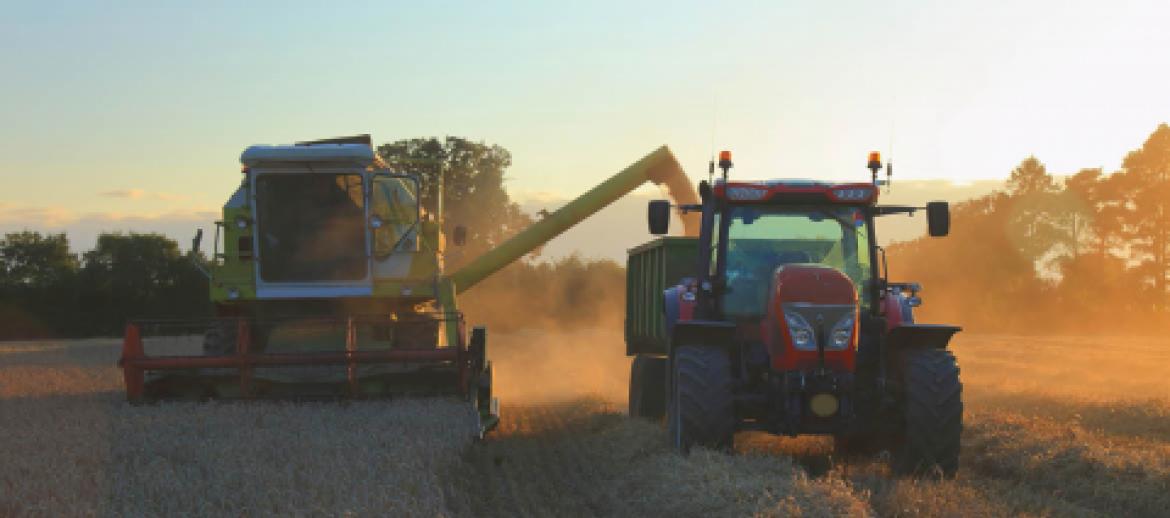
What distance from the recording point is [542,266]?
42.7 metres

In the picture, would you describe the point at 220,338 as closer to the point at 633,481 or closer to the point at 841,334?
the point at 633,481

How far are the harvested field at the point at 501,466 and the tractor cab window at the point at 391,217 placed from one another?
2.38 meters

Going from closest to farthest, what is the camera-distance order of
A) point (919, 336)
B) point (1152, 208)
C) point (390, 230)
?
1. point (919, 336)
2. point (390, 230)
3. point (1152, 208)

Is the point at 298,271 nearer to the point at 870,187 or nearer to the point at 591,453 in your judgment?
the point at 591,453

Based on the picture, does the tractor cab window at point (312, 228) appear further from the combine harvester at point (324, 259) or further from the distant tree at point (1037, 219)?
A: the distant tree at point (1037, 219)

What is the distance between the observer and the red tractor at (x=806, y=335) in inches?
308

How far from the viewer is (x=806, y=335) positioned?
7.74 metres

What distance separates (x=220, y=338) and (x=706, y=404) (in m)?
6.39

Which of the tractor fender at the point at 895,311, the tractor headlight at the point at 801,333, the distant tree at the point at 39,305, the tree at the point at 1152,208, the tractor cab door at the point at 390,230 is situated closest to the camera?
the tractor headlight at the point at 801,333

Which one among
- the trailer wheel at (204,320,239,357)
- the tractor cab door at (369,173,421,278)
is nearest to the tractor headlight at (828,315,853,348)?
the tractor cab door at (369,173,421,278)

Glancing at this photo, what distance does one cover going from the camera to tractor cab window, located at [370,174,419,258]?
506 inches

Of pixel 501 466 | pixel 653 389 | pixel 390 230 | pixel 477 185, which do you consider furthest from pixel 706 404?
pixel 477 185

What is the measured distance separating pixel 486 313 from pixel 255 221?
2946cm

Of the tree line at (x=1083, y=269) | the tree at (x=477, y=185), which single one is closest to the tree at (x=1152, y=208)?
the tree line at (x=1083, y=269)
